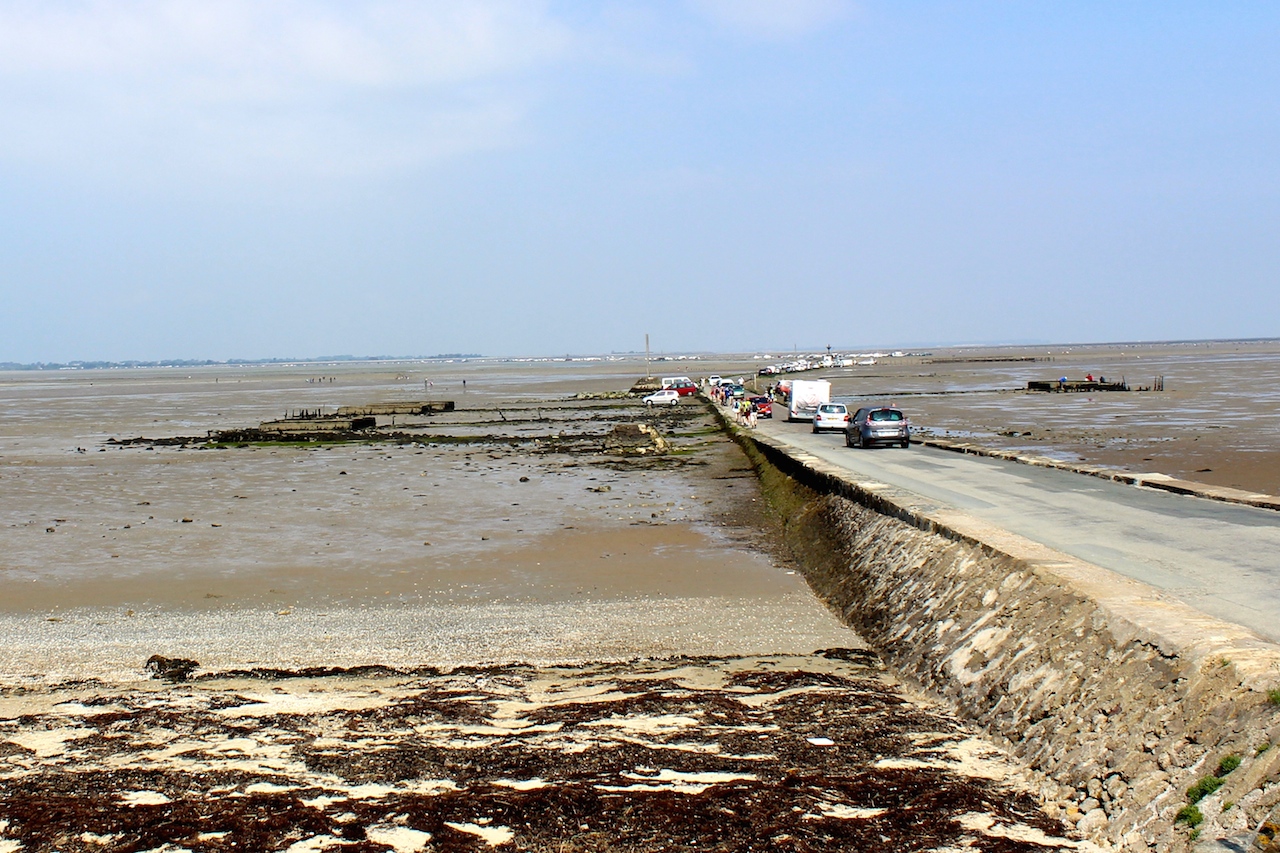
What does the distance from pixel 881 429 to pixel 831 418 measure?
10605 mm

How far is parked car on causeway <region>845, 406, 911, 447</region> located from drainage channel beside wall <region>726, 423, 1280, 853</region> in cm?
2013

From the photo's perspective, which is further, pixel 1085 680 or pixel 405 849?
pixel 1085 680

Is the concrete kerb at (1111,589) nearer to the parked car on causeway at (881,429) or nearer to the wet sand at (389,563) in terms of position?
the wet sand at (389,563)

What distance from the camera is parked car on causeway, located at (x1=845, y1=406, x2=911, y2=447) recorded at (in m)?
37.8

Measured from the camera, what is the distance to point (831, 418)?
48562 millimetres

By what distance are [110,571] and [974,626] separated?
17256mm

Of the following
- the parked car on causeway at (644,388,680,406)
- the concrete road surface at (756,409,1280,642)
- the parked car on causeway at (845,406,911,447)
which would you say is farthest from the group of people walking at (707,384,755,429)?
the concrete road surface at (756,409,1280,642)

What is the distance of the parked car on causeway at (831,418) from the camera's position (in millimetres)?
48438

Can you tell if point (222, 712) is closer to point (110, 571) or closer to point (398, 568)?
point (398, 568)

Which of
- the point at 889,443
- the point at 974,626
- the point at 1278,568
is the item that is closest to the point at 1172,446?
the point at 889,443

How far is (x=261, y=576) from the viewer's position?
69.3ft

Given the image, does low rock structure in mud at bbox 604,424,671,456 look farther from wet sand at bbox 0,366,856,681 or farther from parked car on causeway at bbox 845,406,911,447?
parked car on causeway at bbox 845,406,911,447

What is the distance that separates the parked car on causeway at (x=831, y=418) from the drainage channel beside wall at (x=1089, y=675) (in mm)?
30635

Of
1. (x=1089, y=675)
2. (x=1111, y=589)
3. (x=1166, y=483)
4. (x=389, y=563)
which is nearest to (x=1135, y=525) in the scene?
(x=1166, y=483)
